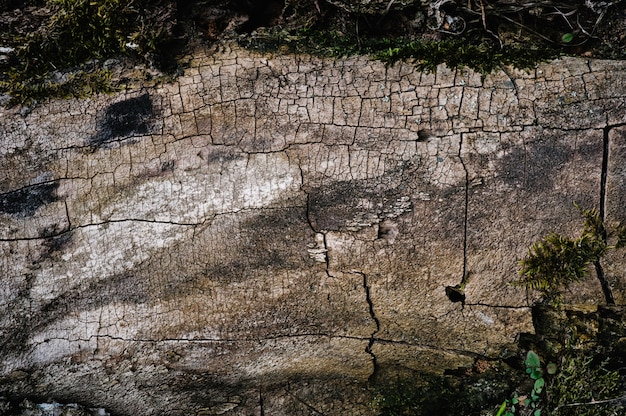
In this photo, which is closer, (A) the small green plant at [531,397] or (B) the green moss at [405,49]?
(B) the green moss at [405,49]

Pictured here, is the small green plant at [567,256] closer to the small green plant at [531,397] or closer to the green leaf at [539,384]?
the small green plant at [531,397]

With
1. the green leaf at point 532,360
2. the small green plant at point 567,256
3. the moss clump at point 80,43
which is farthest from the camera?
the green leaf at point 532,360

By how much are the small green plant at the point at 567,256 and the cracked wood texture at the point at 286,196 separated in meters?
0.05

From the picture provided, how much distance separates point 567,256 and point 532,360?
615mm

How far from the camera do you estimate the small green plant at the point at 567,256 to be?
2174 mm

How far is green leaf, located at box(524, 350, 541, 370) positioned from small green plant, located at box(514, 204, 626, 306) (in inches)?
15.2

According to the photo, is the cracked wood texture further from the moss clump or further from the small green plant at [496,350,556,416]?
the small green plant at [496,350,556,416]

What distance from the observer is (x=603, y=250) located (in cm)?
219

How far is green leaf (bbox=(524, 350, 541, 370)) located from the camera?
8.16ft

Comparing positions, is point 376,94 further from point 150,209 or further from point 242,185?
point 150,209

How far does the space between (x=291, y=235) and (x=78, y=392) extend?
134cm

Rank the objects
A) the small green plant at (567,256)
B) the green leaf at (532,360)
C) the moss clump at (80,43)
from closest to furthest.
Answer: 1. the small green plant at (567,256)
2. the moss clump at (80,43)
3. the green leaf at (532,360)

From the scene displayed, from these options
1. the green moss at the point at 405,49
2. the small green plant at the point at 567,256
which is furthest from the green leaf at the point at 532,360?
the green moss at the point at 405,49

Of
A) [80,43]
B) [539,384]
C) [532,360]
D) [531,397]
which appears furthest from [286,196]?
[531,397]
